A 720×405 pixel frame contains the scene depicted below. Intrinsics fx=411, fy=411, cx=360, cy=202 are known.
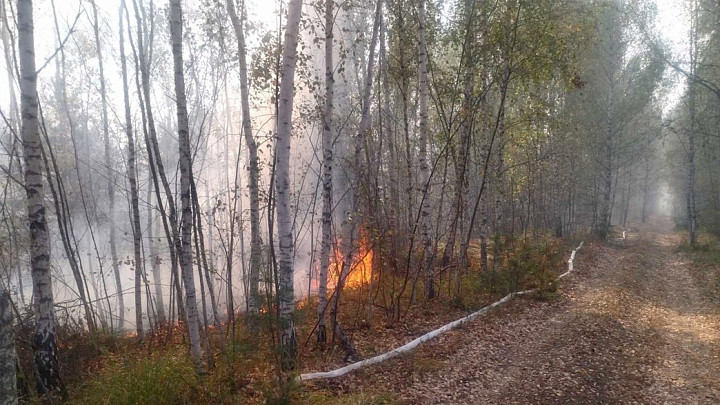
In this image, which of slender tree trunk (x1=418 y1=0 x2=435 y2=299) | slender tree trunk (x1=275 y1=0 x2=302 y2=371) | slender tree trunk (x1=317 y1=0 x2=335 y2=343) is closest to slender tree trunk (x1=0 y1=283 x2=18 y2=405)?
slender tree trunk (x1=275 y1=0 x2=302 y2=371)

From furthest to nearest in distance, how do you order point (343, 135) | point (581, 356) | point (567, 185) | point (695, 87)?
point (567, 185) → point (695, 87) → point (343, 135) → point (581, 356)

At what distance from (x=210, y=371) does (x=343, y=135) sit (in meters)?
11.5

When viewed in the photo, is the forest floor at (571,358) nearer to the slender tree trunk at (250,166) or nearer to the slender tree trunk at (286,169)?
the slender tree trunk at (286,169)

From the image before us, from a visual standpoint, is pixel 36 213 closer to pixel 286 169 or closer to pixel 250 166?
pixel 286 169

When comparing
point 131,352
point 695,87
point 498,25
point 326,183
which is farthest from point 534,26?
point 695,87

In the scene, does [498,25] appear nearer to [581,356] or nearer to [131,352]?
[581,356]

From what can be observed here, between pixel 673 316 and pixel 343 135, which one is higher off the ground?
pixel 343 135

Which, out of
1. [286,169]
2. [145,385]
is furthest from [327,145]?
[145,385]

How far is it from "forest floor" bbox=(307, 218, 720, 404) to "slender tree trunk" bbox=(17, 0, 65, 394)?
3.20m

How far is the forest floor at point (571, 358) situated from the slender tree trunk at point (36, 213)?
3.20 m

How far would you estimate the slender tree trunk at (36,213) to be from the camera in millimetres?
4629

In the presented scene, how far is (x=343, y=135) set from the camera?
15961 millimetres

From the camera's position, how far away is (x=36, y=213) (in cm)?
477

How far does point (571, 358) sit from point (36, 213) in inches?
311
